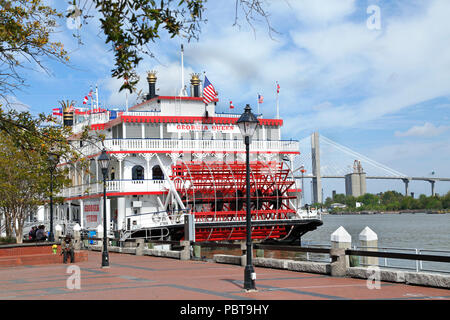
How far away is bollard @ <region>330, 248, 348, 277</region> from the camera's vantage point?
13.4 metres

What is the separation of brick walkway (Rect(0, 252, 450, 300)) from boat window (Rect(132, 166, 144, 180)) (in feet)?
59.7

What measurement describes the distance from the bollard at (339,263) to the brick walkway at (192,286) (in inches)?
10.6

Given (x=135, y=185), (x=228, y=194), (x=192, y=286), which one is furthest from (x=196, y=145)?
(x=192, y=286)

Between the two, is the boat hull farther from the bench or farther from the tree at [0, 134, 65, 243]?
the bench

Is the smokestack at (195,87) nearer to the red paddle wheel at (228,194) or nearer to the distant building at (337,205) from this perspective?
the red paddle wheel at (228,194)

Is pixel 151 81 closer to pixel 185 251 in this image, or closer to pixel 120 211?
pixel 120 211

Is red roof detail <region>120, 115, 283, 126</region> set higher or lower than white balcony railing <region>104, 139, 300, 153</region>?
higher

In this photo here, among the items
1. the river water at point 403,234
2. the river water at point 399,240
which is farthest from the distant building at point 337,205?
the river water at point 399,240

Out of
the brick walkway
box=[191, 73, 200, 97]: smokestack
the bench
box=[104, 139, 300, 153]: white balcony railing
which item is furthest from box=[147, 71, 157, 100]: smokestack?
the brick walkway

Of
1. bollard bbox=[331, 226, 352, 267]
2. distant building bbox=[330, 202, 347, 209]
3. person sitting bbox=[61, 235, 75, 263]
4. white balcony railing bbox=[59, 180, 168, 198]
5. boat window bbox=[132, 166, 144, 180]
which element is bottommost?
person sitting bbox=[61, 235, 75, 263]

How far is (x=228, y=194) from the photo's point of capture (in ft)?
113

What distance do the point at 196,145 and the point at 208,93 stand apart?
11.0 feet

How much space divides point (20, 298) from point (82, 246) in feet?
66.7
